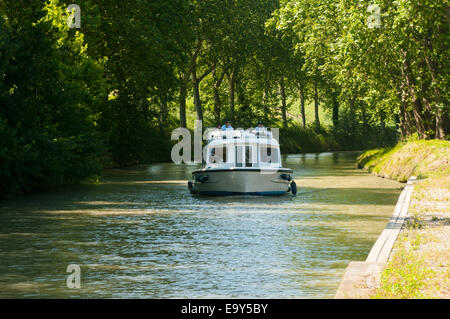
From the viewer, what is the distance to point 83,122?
109ft

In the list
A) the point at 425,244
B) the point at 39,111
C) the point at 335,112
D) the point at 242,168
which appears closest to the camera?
the point at 425,244

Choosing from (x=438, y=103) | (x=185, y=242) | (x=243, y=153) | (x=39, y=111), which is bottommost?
(x=185, y=242)

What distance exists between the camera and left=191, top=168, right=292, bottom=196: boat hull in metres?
28.4

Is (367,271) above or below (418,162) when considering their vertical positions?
below

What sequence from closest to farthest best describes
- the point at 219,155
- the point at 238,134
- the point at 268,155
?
the point at 268,155, the point at 219,155, the point at 238,134

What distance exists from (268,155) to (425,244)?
1730 centimetres

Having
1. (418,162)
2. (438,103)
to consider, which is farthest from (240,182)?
(438,103)

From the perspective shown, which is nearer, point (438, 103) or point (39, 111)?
point (39, 111)

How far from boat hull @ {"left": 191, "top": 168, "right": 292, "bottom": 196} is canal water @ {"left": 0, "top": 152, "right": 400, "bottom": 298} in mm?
500

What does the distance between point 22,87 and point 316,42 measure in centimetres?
2102

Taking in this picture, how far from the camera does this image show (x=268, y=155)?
30.5 m

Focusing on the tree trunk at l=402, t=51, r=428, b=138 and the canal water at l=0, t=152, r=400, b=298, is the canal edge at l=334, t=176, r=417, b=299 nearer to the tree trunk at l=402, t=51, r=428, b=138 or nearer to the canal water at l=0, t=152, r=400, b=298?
the canal water at l=0, t=152, r=400, b=298

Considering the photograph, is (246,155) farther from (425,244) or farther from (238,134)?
(425,244)

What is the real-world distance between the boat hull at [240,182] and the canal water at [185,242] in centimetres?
50
